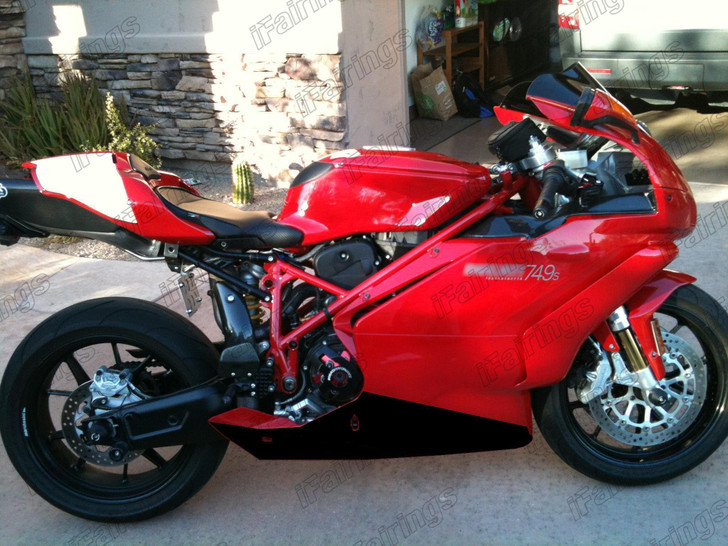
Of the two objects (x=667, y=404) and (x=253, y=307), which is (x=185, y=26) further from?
(x=667, y=404)

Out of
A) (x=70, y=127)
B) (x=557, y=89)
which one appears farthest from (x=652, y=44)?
(x=70, y=127)

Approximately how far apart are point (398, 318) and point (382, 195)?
42cm

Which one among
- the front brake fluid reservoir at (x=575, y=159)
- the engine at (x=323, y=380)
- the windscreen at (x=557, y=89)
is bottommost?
the engine at (x=323, y=380)

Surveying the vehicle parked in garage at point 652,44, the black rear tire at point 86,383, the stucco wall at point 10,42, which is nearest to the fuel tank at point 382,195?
the black rear tire at point 86,383


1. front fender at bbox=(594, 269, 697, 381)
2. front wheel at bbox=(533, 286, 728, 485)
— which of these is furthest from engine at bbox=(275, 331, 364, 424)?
front fender at bbox=(594, 269, 697, 381)

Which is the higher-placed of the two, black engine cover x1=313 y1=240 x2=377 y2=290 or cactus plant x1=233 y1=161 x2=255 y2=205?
black engine cover x1=313 y1=240 x2=377 y2=290

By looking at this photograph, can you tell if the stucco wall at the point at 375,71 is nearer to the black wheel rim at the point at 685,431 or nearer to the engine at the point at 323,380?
the engine at the point at 323,380

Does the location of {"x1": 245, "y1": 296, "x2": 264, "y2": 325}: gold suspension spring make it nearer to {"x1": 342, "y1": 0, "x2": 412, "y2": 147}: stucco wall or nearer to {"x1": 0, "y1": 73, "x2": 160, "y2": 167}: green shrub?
{"x1": 342, "y1": 0, "x2": 412, "y2": 147}: stucco wall

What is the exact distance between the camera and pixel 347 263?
2629 mm

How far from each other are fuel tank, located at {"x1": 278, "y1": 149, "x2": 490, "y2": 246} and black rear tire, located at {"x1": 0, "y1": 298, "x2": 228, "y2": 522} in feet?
2.07

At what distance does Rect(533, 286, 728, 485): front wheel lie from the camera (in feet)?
9.10

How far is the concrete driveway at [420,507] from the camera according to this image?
8.95 ft

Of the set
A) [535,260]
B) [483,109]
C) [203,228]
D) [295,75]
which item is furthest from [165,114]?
[535,260]

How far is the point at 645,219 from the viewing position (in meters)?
2.46
